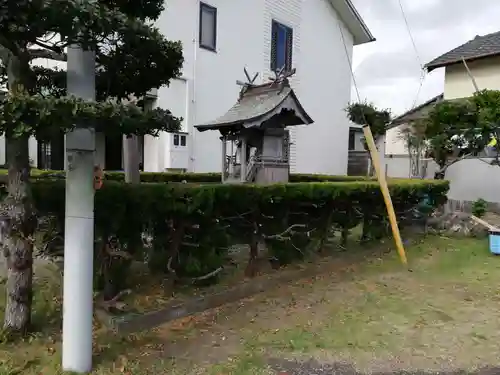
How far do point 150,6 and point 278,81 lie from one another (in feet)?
18.2

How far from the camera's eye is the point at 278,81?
30.4ft

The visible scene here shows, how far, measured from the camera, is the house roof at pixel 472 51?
15.5 m

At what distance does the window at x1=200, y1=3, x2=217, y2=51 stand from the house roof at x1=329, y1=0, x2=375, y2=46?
6844 mm

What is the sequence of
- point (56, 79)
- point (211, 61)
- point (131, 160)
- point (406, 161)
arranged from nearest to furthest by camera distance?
point (56, 79) < point (131, 160) < point (211, 61) < point (406, 161)

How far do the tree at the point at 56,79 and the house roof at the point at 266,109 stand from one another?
3.74 m

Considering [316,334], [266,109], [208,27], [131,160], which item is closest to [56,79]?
[131,160]

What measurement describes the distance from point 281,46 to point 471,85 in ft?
23.3

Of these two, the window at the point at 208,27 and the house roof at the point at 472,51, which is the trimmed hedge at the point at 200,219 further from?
the house roof at the point at 472,51

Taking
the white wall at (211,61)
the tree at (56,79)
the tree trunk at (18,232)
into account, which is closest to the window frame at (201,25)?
the white wall at (211,61)

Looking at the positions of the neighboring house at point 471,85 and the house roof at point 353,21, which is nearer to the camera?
the neighboring house at point 471,85

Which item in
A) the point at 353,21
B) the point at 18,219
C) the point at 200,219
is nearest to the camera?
the point at 18,219

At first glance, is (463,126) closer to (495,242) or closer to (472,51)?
(495,242)

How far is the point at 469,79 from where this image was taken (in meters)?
16.0

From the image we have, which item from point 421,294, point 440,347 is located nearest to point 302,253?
point 421,294
